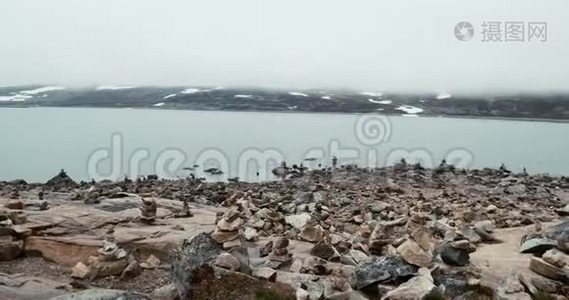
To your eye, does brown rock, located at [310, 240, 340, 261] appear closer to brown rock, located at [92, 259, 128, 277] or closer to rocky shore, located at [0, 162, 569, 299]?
rocky shore, located at [0, 162, 569, 299]

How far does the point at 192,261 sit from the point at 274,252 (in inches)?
89.7

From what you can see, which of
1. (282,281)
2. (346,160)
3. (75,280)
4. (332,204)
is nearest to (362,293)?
(282,281)

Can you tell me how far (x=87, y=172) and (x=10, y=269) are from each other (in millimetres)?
19936

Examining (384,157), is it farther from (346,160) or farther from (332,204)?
(332,204)

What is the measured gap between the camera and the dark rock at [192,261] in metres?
7.06

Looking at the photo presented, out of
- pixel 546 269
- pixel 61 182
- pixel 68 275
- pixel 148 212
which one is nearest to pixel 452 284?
pixel 546 269

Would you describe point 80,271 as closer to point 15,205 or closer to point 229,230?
point 229,230

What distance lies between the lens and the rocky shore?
7125mm

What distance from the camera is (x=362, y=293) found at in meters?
7.05

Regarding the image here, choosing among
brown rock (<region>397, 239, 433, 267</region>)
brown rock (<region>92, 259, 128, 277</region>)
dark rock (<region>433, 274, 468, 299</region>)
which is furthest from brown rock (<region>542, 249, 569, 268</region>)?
brown rock (<region>92, 259, 128, 277</region>)

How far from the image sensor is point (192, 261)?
7.19m

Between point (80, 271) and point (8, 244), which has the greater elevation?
point (8, 244)

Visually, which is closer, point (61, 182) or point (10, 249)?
point (10, 249)

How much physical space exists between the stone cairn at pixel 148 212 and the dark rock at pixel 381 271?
581 centimetres
